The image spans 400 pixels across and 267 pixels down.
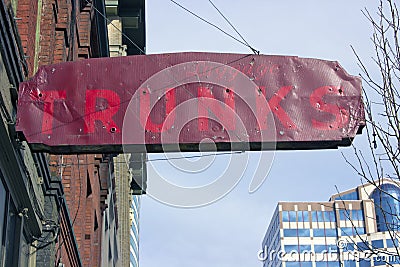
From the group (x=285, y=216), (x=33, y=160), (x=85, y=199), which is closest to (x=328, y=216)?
(x=285, y=216)

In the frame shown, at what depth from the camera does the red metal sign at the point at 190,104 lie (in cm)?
773

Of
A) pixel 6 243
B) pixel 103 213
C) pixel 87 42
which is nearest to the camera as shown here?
pixel 6 243

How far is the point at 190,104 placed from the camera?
7.96 metres

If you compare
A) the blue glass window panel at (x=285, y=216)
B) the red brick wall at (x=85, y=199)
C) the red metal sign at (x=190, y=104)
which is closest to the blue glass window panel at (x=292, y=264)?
the blue glass window panel at (x=285, y=216)

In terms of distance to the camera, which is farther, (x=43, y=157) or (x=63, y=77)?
(x=43, y=157)

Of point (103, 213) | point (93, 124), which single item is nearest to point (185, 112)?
point (93, 124)

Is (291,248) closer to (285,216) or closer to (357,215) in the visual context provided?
(285,216)

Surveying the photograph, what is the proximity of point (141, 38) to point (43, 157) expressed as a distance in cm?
2168

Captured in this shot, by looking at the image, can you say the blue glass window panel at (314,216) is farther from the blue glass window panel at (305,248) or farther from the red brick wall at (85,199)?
the red brick wall at (85,199)

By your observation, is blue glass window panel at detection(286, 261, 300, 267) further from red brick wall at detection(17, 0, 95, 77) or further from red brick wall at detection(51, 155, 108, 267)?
red brick wall at detection(17, 0, 95, 77)

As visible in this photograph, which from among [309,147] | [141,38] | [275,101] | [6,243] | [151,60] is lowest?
[6,243]

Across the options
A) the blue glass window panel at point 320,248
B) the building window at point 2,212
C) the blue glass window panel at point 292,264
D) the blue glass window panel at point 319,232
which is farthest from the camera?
the blue glass window panel at point 319,232

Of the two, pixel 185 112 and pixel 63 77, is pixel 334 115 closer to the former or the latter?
pixel 185 112

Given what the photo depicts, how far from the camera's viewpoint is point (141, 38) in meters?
32.0
